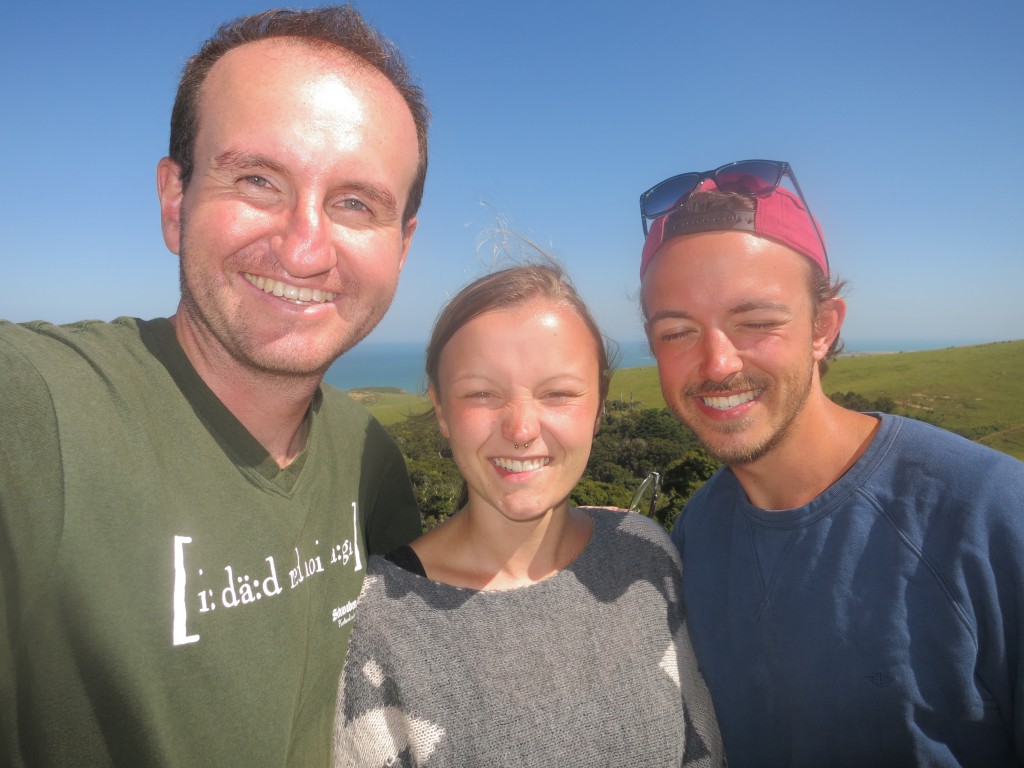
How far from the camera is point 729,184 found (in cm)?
313

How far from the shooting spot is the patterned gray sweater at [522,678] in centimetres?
231

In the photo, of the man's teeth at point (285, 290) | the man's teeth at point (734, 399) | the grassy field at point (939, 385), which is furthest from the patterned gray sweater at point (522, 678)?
the grassy field at point (939, 385)

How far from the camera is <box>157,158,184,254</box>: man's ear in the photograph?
2.56 m

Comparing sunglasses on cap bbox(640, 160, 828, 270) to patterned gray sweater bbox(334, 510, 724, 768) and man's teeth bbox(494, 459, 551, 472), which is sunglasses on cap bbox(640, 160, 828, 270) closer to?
man's teeth bbox(494, 459, 551, 472)

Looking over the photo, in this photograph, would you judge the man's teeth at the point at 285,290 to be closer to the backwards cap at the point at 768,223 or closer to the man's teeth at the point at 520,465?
the man's teeth at the point at 520,465

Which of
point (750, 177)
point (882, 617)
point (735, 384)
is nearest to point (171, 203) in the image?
point (735, 384)

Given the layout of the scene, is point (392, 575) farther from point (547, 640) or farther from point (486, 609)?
point (547, 640)

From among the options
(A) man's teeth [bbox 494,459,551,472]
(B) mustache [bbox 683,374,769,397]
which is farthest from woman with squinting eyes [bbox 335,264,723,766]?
(B) mustache [bbox 683,374,769,397]

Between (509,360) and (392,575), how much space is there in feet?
3.69

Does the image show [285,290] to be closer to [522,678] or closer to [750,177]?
[522,678]

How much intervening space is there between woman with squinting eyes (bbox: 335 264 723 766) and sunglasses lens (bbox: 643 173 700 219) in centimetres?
71

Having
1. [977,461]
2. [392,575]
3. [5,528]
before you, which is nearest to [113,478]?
[5,528]

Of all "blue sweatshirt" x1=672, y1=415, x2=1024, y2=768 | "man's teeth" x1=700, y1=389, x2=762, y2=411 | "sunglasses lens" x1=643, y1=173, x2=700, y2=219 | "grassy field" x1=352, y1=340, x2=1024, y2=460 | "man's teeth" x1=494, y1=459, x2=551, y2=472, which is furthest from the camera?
"grassy field" x1=352, y1=340, x2=1024, y2=460

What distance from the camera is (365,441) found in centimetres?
335
